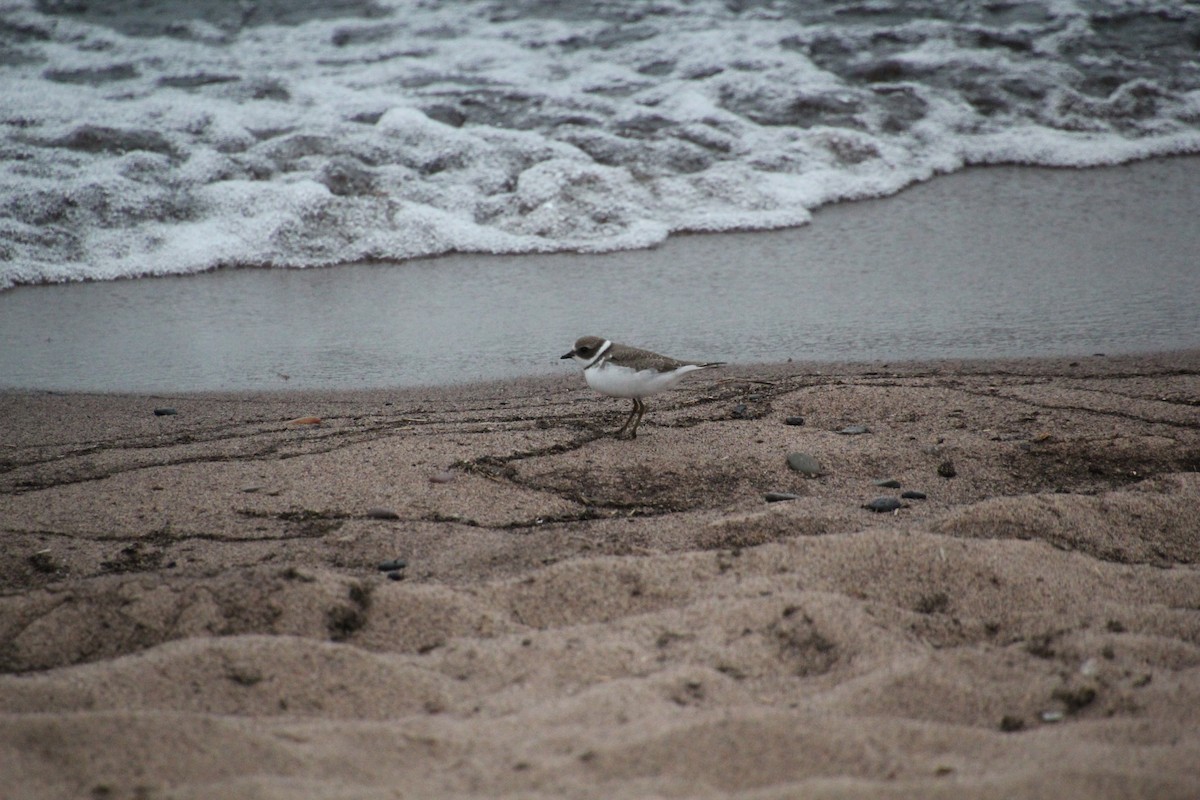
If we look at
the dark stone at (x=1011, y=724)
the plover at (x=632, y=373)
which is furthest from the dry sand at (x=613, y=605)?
the plover at (x=632, y=373)

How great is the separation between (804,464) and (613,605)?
1.45 m

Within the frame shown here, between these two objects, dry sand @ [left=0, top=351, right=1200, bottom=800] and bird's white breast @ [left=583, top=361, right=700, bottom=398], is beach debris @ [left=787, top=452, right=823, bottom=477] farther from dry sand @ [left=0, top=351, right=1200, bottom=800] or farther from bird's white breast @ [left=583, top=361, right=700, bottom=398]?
bird's white breast @ [left=583, top=361, right=700, bottom=398]

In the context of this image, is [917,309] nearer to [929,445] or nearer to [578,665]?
[929,445]

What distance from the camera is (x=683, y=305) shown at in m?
6.37

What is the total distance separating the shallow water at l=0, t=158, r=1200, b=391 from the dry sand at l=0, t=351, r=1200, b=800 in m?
1.00

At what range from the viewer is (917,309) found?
244 inches

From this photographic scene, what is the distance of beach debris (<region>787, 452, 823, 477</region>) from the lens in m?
3.98

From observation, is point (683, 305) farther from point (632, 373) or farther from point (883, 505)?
point (883, 505)

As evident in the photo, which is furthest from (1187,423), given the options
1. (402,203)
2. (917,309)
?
(402,203)

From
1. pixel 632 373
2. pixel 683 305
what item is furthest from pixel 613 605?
pixel 683 305

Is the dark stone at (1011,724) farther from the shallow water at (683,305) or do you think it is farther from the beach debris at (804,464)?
the shallow water at (683,305)

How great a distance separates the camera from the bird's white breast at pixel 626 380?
14.6ft

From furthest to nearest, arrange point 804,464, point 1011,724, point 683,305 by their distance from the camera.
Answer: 1. point 683,305
2. point 804,464
3. point 1011,724

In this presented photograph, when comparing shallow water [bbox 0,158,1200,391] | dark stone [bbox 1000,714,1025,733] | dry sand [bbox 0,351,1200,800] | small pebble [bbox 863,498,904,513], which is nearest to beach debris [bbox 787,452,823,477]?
dry sand [bbox 0,351,1200,800]
